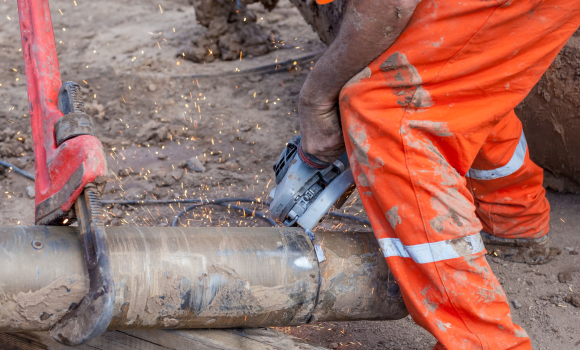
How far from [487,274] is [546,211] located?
43.7 inches

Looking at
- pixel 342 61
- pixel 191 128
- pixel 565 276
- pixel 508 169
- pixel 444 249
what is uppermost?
pixel 342 61

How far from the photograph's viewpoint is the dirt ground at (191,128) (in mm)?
2359

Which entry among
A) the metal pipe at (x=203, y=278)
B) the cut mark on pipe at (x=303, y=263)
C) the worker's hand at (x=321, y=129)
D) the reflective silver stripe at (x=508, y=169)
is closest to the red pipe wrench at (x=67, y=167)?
the metal pipe at (x=203, y=278)

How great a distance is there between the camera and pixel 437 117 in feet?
5.47

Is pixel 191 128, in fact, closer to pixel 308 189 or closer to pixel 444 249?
pixel 308 189

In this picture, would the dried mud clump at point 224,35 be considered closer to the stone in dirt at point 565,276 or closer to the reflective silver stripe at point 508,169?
the reflective silver stripe at point 508,169

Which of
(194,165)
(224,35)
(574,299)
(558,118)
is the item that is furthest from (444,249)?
(224,35)

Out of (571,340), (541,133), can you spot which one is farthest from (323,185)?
(541,133)

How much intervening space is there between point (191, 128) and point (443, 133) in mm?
2653

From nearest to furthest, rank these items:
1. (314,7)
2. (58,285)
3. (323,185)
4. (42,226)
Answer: (58,285) < (42,226) < (323,185) < (314,7)

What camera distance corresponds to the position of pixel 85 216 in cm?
150

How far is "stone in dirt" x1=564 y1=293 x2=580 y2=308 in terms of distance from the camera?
7.63 feet

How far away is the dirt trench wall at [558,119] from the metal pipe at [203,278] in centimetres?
141

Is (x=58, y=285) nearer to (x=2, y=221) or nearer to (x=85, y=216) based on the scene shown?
(x=85, y=216)
